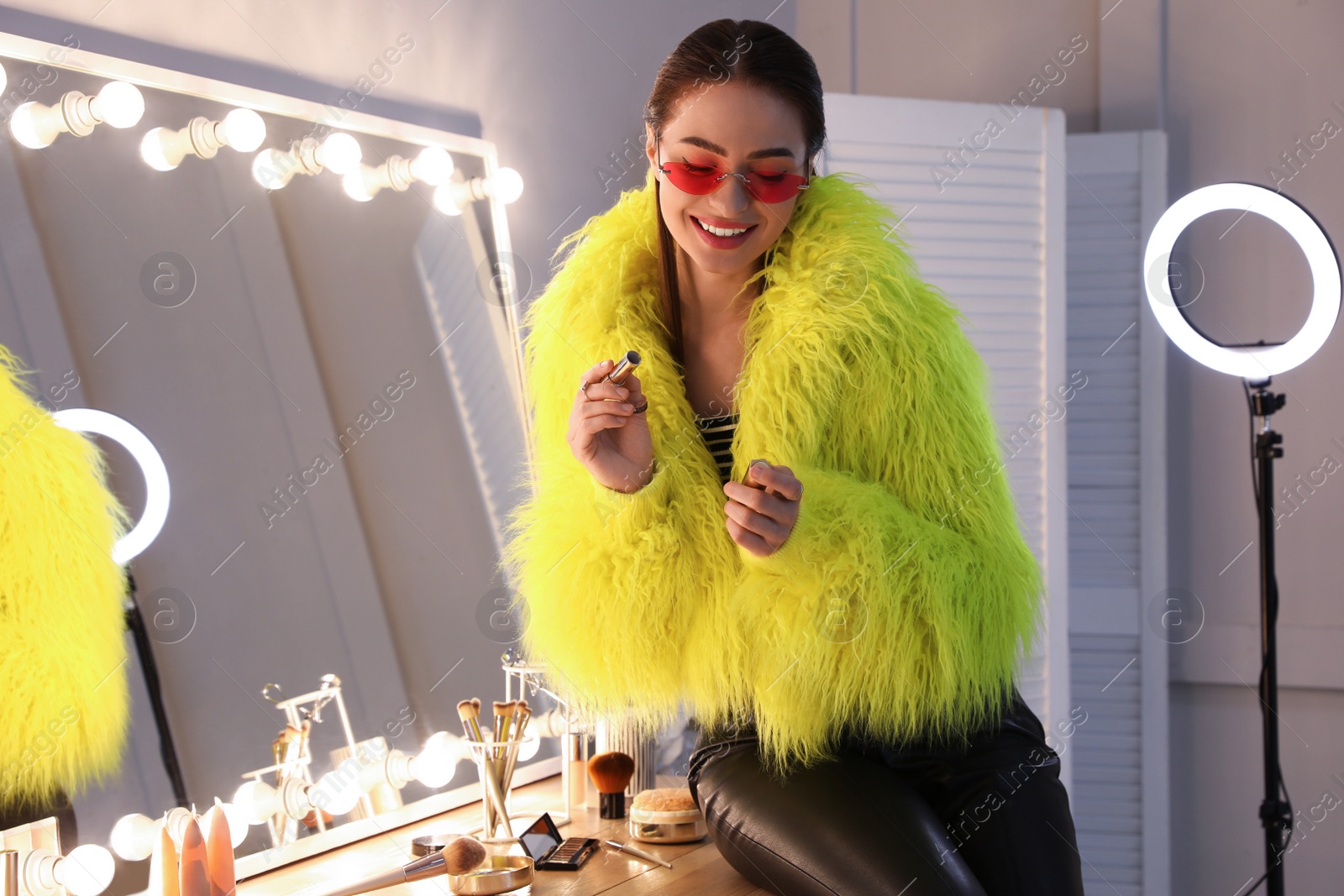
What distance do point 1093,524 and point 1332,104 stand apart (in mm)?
1063

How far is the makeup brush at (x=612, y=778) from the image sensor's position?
151 centimetres

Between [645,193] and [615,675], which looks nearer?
[615,675]

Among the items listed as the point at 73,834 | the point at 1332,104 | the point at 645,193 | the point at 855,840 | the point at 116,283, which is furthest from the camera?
the point at 1332,104

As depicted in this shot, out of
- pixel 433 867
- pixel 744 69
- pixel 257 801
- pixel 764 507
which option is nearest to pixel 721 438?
pixel 764 507

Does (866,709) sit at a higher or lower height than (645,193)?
lower

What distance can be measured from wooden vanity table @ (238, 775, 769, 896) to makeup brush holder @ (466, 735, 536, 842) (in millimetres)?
86

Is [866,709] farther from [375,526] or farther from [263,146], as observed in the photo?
[263,146]

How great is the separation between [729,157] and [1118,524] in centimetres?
159

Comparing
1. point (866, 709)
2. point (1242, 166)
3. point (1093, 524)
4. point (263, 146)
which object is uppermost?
point (263, 146)

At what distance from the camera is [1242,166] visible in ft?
7.60

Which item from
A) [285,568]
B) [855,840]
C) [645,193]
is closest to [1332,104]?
[645,193]

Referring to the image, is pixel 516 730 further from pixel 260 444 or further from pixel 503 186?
pixel 503 186

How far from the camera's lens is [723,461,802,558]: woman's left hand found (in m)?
1.00

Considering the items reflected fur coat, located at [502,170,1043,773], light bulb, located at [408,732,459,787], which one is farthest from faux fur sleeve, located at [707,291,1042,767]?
light bulb, located at [408,732,459,787]
